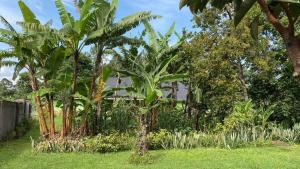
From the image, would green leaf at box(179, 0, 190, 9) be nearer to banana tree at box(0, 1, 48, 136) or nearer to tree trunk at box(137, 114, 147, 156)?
tree trunk at box(137, 114, 147, 156)

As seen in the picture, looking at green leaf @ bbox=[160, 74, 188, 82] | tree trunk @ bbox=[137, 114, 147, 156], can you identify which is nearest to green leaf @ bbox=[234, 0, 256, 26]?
tree trunk @ bbox=[137, 114, 147, 156]

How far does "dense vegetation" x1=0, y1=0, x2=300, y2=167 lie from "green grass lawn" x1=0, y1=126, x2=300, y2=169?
0.53 meters

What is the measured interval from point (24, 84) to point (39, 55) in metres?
21.6

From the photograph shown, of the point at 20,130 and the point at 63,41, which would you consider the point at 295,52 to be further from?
the point at 20,130

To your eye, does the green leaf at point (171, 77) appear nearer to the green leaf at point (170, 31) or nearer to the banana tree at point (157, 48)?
the banana tree at point (157, 48)

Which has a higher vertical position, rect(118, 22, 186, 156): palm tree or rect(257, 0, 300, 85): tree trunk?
rect(118, 22, 186, 156): palm tree

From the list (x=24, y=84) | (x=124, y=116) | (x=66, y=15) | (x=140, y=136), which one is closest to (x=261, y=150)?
(x=140, y=136)

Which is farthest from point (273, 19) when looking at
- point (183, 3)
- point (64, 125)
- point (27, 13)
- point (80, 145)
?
point (27, 13)

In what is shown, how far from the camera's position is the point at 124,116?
16.5 metres

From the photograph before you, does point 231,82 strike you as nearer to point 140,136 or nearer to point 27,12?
point 140,136

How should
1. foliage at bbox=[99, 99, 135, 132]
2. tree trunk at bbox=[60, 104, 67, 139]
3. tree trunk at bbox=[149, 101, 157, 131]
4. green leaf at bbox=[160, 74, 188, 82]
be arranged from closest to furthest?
tree trunk at bbox=[60, 104, 67, 139] < green leaf at bbox=[160, 74, 188, 82] < foliage at bbox=[99, 99, 135, 132] < tree trunk at bbox=[149, 101, 157, 131]

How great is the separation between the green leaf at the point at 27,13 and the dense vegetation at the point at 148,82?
3 centimetres

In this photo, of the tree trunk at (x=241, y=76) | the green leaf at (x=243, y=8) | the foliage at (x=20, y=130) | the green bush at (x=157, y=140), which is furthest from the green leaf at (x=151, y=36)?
the green leaf at (x=243, y=8)

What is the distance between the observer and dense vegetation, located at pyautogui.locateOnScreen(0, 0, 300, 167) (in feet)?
40.6
